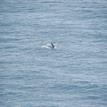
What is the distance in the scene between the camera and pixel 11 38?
112 m

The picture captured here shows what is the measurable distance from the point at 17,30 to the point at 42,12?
19891mm

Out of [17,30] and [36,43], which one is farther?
[17,30]

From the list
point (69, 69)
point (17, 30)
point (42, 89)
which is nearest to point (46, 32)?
point (17, 30)

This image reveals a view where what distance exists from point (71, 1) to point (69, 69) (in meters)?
57.7

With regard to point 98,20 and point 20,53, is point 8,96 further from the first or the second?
point 98,20

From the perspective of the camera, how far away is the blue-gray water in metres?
83.2

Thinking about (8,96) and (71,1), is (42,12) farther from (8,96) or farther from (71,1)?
(8,96)

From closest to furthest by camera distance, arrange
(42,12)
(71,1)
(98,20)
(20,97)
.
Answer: (20,97)
(98,20)
(42,12)
(71,1)

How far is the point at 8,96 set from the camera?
83.1 m

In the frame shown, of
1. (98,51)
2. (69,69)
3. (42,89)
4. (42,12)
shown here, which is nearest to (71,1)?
(42,12)

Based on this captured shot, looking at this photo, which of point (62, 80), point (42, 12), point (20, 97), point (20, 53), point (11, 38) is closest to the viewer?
point (20, 97)

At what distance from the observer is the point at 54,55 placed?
100 meters

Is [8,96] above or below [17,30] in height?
above

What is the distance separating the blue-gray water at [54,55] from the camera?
83250mm
